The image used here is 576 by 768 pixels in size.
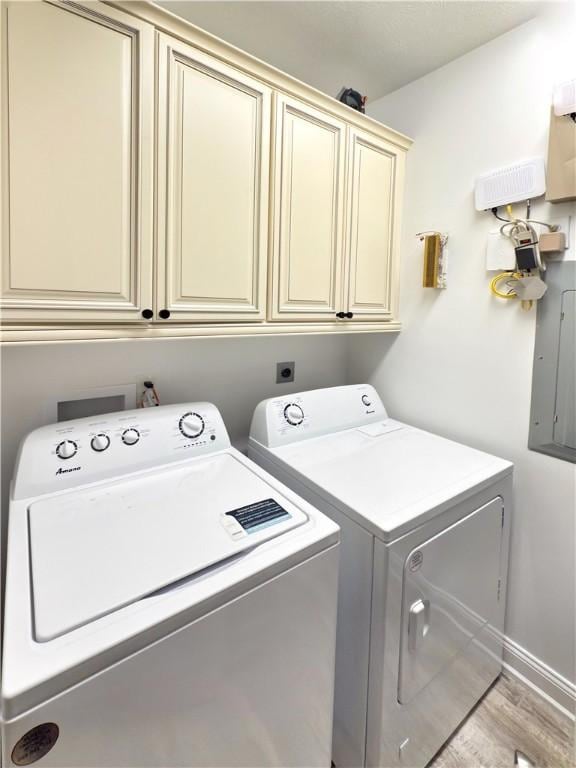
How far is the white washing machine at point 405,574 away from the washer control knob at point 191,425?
28 centimetres

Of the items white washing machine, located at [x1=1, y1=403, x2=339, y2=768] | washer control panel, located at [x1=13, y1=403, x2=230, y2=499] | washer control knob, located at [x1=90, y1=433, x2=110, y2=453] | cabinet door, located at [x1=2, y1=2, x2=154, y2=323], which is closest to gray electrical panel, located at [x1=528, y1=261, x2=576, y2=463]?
white washing machine, located at [x1=1, y1=403, x2=339, y2=768]

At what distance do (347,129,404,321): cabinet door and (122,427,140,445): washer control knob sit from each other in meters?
1.00

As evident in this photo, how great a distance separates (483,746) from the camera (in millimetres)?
1374

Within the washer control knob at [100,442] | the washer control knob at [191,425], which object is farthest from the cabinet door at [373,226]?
the washer control knob at [100,442]

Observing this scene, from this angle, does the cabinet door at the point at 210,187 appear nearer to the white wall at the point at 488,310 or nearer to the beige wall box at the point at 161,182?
the beige wall box at the point at 161,182

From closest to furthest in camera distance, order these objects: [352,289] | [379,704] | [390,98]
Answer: [379,704], [352,289], [390,98]

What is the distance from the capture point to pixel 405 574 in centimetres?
110

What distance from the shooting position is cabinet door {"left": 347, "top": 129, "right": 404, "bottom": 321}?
1631 mm

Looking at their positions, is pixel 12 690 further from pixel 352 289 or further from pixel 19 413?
pixel 352 289

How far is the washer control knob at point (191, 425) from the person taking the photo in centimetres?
136

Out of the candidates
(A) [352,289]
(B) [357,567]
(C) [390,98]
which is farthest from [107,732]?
(C) [390,98]

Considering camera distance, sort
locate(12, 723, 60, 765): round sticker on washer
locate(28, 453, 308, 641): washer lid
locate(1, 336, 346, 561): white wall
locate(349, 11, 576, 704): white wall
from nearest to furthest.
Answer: locate(12, 723, 60, 765): round sticker on washer
locate(28, 453, 308, 641): washer lid
locate(1, 336, 346, 561): white wall
locate(349, 11, 576, 704): white wall

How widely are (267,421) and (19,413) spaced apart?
861mm

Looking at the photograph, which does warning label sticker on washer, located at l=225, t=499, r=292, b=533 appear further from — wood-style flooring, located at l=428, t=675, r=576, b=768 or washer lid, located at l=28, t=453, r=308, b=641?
wood-style flooring, located at l=428, t=675, r=576, b=768
